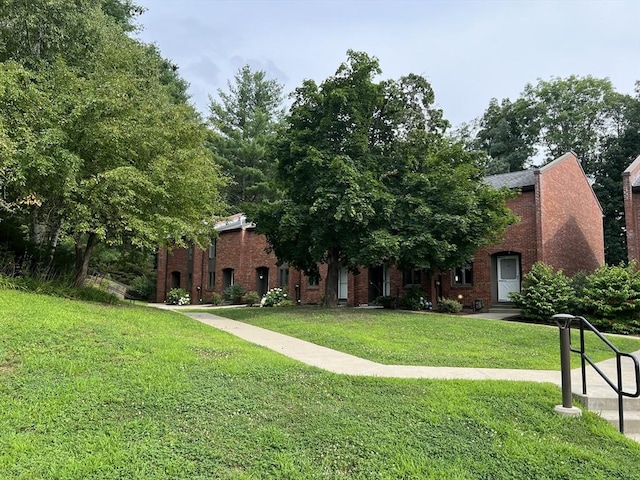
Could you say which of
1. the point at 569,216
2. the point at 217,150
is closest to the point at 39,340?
the point at 569,216

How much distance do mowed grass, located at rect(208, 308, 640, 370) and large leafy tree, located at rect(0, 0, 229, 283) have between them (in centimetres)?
448

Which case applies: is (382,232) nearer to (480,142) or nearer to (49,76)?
(49,76)

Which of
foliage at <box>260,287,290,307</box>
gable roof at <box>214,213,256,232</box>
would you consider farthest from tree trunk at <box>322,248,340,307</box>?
gable roof at <box>214,213,256,232</box>

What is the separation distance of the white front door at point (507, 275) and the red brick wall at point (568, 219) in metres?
1.30

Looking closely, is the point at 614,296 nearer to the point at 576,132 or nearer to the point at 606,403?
the point at 606,403

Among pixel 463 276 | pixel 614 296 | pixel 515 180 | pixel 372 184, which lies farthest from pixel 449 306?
pixel 515 180

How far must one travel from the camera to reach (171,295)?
96.3ft

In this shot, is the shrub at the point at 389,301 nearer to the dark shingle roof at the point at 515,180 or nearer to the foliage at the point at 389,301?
the foliage at the point at 389,301

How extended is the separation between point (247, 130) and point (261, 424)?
38.9 m

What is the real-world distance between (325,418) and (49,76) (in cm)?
1372

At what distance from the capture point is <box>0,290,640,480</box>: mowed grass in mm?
3781

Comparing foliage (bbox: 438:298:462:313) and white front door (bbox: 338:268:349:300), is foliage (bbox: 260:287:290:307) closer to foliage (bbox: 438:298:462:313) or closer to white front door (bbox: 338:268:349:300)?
white front door (bbox: 338:268:349:300)

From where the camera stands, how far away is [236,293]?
25984 mm

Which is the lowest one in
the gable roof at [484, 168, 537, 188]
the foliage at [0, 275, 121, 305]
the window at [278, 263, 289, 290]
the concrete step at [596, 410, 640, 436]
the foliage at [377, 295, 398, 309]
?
the concrete step at [596, 410, 640, 436]
